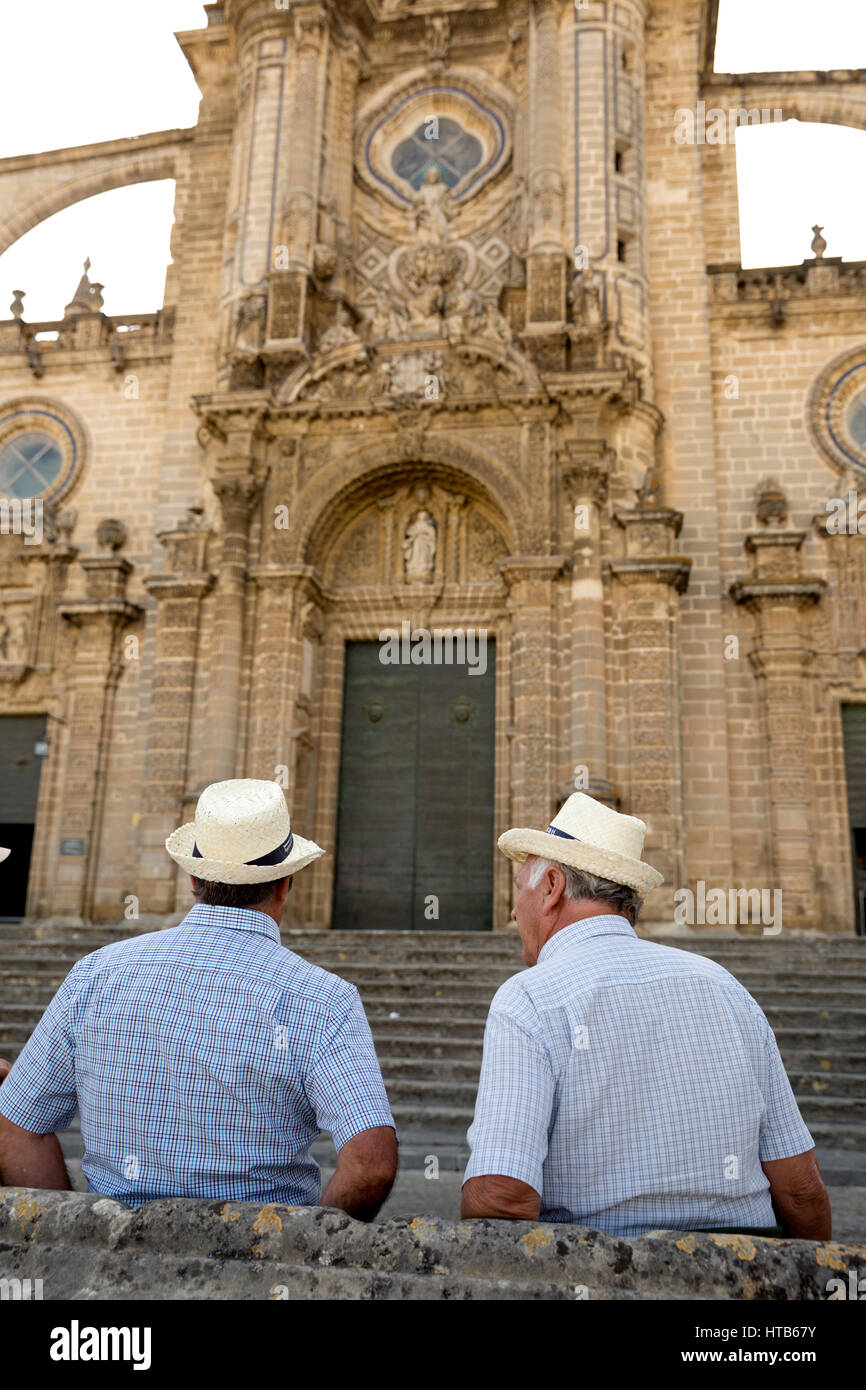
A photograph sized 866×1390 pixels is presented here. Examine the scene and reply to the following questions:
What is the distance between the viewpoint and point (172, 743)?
15.3 meters

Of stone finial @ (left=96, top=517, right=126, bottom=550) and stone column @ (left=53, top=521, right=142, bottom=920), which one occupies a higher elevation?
stone finial @ (left=96, top=517, right=126, bottom=550)

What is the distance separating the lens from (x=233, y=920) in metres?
2.73

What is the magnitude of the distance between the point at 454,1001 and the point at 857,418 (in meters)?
11.2

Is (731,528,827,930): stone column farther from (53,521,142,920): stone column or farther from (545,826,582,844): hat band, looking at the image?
(545,826,582,844): hat band

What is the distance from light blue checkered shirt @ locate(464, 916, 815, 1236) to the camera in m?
2.22

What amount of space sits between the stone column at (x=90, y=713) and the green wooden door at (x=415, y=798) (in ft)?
12.2

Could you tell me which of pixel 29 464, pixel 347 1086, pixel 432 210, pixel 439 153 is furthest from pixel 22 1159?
pixel 439 153

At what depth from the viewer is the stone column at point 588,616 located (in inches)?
550

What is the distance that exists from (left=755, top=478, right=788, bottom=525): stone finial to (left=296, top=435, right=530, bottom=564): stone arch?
3.68 meters

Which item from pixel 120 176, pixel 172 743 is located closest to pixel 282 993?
pixel 172 743

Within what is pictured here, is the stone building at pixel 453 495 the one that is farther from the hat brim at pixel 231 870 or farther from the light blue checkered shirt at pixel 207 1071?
the light blue checkered shirt at pixel 207 1071

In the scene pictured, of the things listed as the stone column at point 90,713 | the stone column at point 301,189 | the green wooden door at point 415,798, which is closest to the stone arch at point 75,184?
the stone column at point 301,189

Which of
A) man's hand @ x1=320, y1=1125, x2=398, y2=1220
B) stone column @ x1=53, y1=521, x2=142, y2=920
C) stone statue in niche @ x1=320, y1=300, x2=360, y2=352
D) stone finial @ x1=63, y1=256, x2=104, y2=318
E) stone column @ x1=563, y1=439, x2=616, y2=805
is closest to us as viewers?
man's hand @ x1=320, y1=1125, x2=398, y2=1220

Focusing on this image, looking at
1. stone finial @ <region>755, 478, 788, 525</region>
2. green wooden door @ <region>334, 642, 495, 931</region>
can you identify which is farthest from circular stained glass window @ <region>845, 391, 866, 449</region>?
green wooden door @ <region>334, 642, 495, 931</region>
